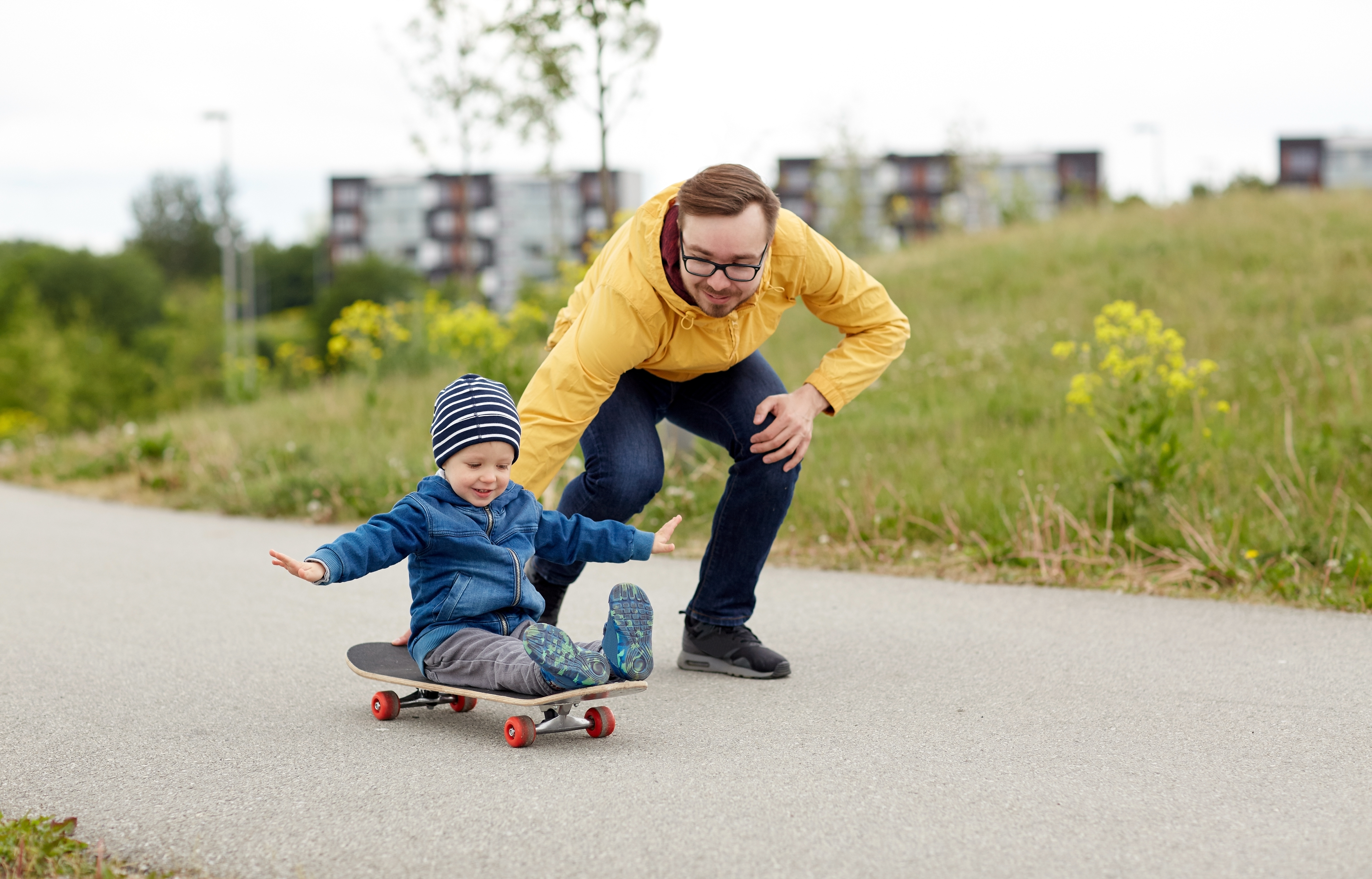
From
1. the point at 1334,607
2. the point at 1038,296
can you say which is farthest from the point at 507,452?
the point at 1038,296

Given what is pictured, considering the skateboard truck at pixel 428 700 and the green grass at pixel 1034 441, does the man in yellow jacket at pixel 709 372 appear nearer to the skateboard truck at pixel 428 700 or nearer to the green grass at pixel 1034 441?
the skateboard truck at pixel 428 700

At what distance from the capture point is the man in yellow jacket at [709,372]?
339 centimetres

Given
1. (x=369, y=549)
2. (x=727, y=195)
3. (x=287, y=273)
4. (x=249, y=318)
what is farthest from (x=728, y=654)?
(x=287, y=273)

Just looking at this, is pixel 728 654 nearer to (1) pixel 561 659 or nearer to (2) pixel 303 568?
(1) pixel 561 659

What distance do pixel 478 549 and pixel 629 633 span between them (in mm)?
500

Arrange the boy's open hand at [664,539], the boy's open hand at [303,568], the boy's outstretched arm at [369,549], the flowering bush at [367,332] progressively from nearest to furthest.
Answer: the boy's open hand at [303,568] → the boy's outstretched arm at [369,549] → the boy's open hand at [664,539] → the flowering bush at [367,332]

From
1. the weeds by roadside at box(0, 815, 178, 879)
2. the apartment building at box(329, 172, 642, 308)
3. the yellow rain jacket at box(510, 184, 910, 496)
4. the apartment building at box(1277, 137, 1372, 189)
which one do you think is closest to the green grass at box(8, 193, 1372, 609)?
the yellow rain jacket at box(510, 184, 910, 496)

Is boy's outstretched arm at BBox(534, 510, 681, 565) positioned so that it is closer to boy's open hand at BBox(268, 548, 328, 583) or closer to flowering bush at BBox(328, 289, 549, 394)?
boy's open hand at BBox(268, 548, 328, 583)

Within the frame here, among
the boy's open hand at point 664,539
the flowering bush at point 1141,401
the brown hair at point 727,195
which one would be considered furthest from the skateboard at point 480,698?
the flowering bush at point 1141,401

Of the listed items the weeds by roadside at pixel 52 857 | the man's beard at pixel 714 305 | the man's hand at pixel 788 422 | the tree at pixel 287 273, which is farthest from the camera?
the tree at pixel 287 273

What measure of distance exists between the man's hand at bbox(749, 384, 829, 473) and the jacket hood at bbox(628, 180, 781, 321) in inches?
14.9

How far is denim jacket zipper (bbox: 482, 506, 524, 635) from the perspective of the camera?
3.34 meters

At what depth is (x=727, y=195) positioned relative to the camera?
327 centimetres

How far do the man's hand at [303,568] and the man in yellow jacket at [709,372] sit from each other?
0.71 m
